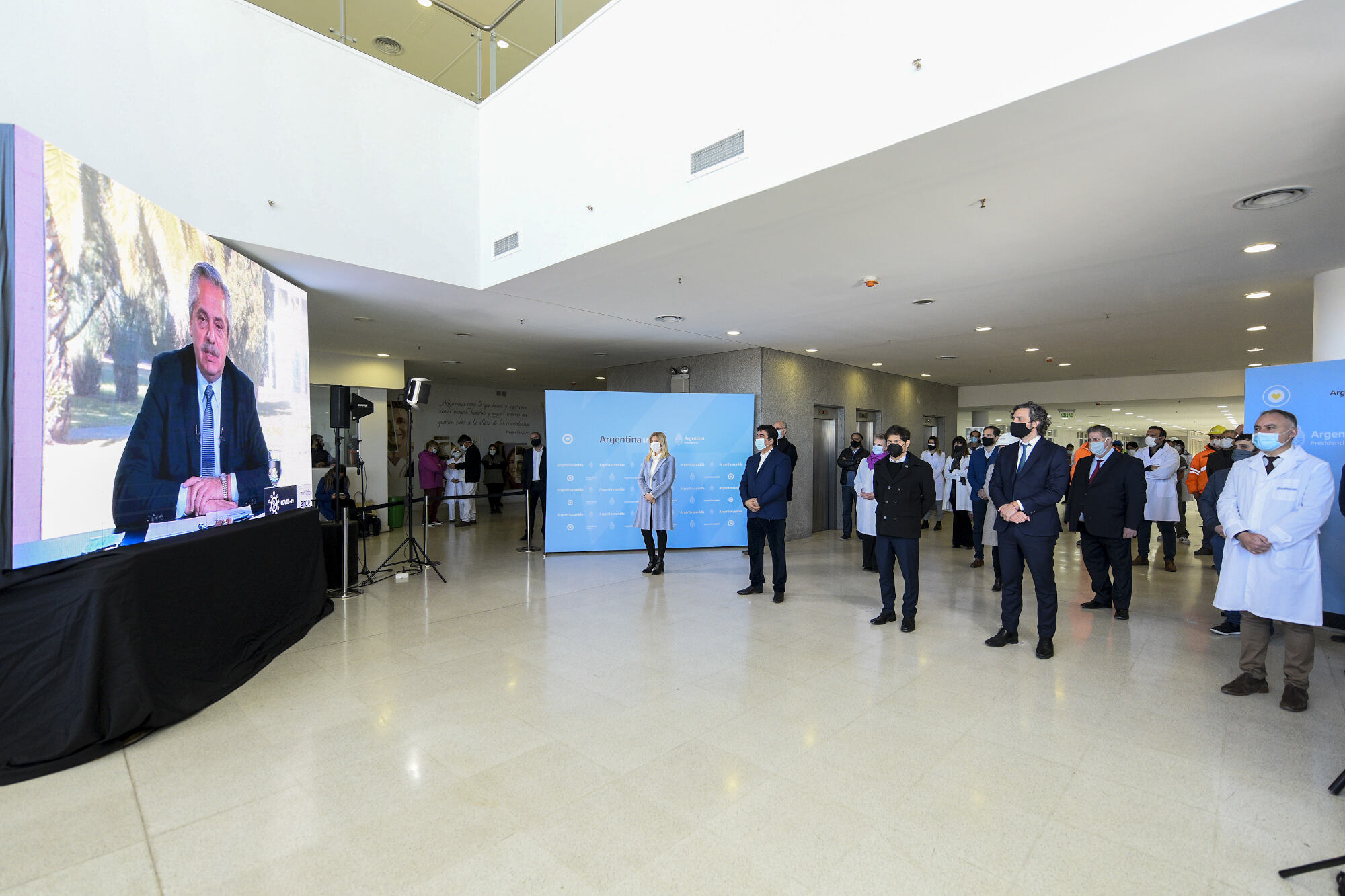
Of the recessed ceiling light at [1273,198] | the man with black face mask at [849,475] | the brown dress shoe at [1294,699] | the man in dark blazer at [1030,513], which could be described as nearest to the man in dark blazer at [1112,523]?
the man in dark blazer at [1030,513]

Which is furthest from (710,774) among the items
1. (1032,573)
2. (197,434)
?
(197,434)

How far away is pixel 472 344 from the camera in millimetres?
9805

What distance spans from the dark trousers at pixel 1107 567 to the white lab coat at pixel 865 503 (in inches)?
83.9

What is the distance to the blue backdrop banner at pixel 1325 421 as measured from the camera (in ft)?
14.2

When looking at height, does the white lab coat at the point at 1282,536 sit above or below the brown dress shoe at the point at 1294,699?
above

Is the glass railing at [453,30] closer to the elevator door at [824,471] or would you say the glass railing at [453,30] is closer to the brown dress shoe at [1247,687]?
the elevator door at [824,471]

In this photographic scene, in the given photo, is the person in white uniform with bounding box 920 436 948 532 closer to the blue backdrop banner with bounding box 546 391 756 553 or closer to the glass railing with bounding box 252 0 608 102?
the blue backdrop banner with bounding box 546 391 756 553

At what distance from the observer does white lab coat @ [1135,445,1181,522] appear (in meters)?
7.79

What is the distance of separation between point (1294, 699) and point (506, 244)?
6648mm

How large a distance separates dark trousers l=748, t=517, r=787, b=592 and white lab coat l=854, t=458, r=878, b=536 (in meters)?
Answer: 1.82

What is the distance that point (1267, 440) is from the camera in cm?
351

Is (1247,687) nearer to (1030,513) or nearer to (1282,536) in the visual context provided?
(1282,536)

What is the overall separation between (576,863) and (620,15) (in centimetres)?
563

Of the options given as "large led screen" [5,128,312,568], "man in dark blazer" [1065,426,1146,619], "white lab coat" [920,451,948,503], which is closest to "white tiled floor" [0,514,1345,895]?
"man in dark blazer" [1065,426,1146,619]
